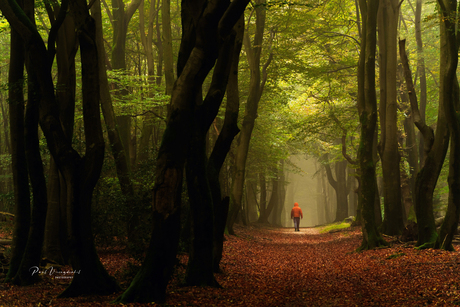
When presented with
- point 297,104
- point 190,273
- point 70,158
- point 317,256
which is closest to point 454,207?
point 317,256

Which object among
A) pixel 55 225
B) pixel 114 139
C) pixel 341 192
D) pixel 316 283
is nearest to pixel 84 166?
pixel 55 225

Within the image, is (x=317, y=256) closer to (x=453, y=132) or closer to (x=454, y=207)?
(x=454, y=207)

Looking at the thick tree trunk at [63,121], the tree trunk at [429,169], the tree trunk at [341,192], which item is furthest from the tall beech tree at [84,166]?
the tree trunk at [341,192]

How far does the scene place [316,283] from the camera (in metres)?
8.54

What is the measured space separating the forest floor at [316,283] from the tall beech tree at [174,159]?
1.37ft

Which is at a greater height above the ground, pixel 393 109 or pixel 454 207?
pixel 393 109

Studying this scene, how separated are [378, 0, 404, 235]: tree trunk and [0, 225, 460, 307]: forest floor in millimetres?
2755

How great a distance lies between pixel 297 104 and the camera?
98.7 ft

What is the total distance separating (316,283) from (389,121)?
795 cm

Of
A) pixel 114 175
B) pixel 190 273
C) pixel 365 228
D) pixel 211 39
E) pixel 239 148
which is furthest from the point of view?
pixel 239 148

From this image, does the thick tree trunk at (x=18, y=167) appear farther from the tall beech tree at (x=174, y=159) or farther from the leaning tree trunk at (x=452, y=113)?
the leaning tree trunk at (x=452, y=113)

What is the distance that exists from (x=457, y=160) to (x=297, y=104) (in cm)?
2053

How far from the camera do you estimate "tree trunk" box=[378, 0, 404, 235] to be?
14.5 metres

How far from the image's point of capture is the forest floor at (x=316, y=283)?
6258mm
